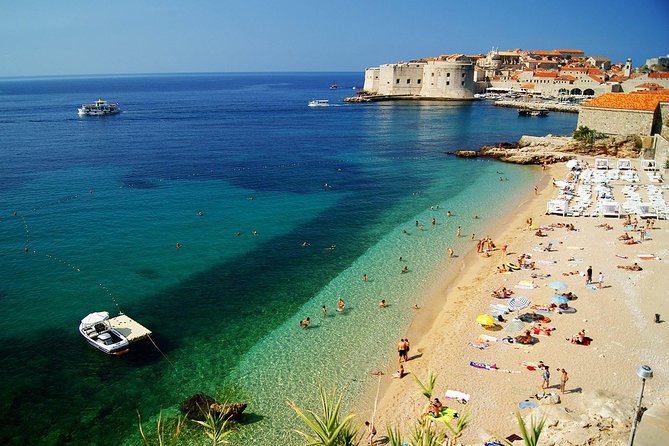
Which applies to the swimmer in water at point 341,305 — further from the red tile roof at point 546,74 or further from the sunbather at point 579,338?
the red tile roof at point 546,74

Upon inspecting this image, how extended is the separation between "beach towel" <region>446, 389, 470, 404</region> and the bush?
44274 mm

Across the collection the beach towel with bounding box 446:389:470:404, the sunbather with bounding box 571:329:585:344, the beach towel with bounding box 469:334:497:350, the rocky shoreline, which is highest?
the rocky shoreline

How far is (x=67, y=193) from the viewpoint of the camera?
125 ft

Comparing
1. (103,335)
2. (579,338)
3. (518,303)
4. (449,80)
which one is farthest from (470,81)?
(103,335)

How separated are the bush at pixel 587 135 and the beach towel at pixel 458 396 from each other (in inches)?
1743

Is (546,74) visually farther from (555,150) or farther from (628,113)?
(555,150)

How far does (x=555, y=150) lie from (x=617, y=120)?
21.3 feet

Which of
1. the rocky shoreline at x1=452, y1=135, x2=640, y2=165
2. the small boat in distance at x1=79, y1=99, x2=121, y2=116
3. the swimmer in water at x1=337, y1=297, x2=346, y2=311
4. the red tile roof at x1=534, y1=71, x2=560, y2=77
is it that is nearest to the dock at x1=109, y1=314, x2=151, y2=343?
the swimmer in water at x1=337, y1=297, x2=346, y2=311

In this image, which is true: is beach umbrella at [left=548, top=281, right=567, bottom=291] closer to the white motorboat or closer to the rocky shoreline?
the white motorboat

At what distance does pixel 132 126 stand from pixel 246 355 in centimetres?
7113

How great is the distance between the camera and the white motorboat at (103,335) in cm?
1689

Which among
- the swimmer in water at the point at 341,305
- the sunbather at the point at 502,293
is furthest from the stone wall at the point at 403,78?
the swimmer in water at the point at 341,305

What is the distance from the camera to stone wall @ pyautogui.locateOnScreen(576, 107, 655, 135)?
46.7 metres

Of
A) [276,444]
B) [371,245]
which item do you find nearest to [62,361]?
[276,444]
